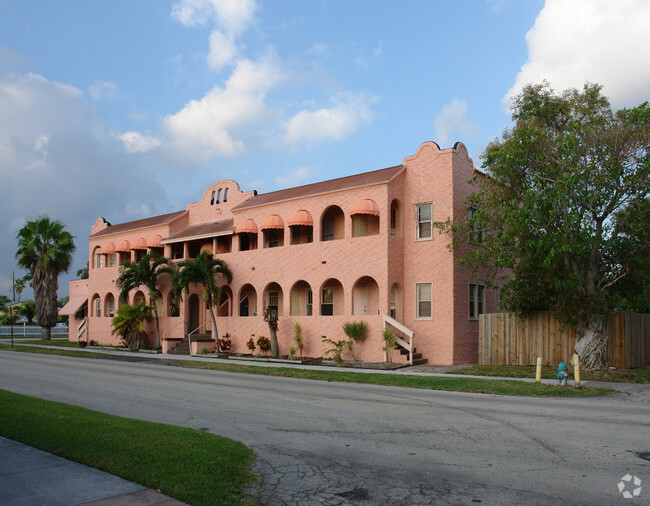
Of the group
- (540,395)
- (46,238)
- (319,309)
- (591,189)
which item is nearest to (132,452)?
(540,395)

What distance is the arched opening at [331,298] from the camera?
27406mm

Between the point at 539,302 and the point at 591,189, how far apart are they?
483 centimetres

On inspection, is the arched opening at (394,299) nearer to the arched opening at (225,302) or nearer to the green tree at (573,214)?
the green tree at (573,214)

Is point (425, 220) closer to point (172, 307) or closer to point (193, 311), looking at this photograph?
point (193, 311)

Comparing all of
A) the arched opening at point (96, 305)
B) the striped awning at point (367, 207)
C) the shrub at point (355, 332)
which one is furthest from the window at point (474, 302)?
the arched opening at point (96, 305)

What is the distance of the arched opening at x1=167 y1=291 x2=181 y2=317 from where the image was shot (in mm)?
35031

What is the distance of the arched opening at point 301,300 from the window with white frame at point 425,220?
23.2ft

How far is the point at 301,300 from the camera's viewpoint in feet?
96.1

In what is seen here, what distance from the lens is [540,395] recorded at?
14.1 metres

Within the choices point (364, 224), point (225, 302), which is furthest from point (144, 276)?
point (364, 224)

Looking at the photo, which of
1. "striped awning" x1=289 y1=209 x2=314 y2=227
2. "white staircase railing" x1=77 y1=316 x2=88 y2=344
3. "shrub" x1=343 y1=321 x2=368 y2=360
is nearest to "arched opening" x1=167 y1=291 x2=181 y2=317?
"white staircase railing" x1=77 y1=316 x2=88 y2=344

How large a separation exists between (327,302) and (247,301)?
6.21 metres

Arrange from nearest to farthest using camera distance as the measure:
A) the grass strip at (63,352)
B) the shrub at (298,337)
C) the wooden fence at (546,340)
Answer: the wooden fence at (546,340), the shrub at (298,337), the grass strip at (63,352)

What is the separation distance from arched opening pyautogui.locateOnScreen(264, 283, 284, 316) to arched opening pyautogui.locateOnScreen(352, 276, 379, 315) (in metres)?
5.05
